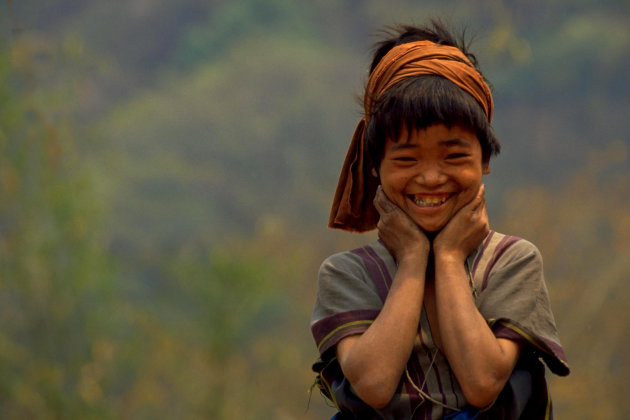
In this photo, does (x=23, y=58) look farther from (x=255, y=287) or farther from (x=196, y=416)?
(x=196, y=416)

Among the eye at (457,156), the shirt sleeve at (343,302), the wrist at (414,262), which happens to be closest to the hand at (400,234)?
the wrist at (414,262)

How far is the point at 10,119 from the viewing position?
7098 millimetres

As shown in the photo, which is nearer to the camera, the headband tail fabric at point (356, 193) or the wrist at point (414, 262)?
the wrist at point (414, 262)

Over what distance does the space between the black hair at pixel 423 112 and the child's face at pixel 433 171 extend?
3 cm

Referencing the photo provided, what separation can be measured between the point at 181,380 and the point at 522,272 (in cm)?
512

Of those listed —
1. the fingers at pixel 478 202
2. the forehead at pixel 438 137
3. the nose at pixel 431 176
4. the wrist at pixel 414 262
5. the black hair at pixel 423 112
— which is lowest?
the wrist at pixel 414 262

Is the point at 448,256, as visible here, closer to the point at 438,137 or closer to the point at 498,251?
the point at 498,251

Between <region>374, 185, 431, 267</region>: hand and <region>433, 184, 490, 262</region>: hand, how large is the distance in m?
0.05

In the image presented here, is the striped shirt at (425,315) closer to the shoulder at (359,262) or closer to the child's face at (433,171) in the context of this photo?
the shoulder at (359,262)

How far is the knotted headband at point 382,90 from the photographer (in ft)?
8.48

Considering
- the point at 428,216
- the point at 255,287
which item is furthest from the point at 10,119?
the point at 428,216

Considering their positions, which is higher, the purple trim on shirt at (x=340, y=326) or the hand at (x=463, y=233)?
the hand at (x=463, y=233)

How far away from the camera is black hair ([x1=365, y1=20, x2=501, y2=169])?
2.47m

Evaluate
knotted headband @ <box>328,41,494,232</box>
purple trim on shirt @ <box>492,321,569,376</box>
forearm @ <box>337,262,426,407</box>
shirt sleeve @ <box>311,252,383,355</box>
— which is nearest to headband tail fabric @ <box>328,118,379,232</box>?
knotted headband @ <box>328,41,494,232</box>
